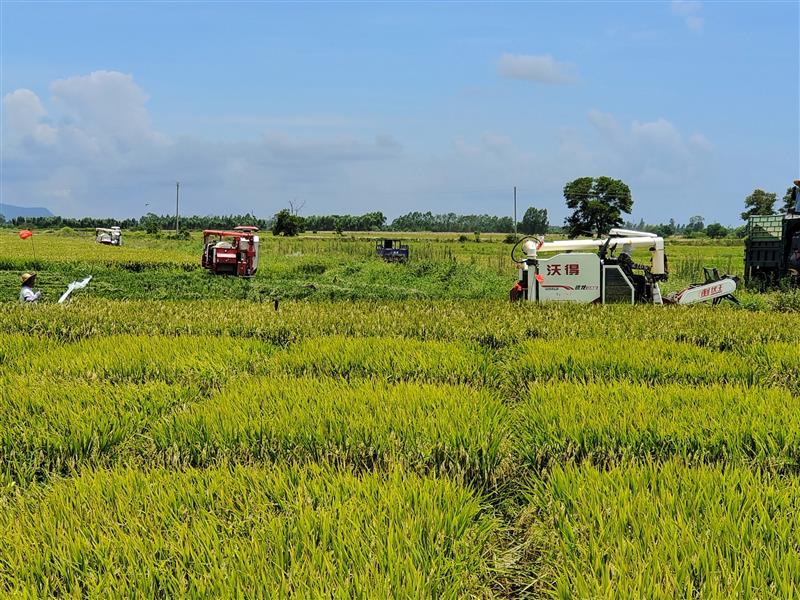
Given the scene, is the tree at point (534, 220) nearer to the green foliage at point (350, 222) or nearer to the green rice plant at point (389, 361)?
the green foliage at point (350, 222)

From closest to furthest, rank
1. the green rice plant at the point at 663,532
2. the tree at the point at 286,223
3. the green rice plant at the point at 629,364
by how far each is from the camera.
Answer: the green rice plant at the point at 663,532
the green rice plant at the point at 629,364
the tree at the point at 286,223

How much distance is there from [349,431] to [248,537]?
4.25ft

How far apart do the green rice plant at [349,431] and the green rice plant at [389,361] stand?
114cm

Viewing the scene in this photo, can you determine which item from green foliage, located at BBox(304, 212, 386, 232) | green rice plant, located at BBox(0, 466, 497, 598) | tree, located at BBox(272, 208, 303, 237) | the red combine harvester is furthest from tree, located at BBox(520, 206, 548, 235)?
green rice plant, located at BBox(0, 466, 497, 598)

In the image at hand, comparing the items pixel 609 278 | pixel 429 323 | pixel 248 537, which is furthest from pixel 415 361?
pixel 609 278

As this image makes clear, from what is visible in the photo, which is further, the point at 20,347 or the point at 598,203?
the point at 598,203

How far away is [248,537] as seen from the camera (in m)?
2.64

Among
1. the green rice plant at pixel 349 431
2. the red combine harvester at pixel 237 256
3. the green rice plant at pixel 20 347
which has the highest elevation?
the red combine harvester at pixel 237 256

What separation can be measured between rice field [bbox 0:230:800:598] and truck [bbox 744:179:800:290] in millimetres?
11453

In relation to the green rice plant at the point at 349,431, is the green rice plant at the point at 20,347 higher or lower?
higher

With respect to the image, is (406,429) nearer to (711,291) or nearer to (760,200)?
(711,291)

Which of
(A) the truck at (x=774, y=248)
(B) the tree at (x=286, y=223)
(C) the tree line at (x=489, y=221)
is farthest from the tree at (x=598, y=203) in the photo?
(A) the truck at (x=774, y=248)

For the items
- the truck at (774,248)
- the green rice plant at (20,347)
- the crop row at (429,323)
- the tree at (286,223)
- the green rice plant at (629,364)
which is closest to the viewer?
the green rice plant at (629,364)

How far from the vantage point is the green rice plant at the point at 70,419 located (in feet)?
12.3
